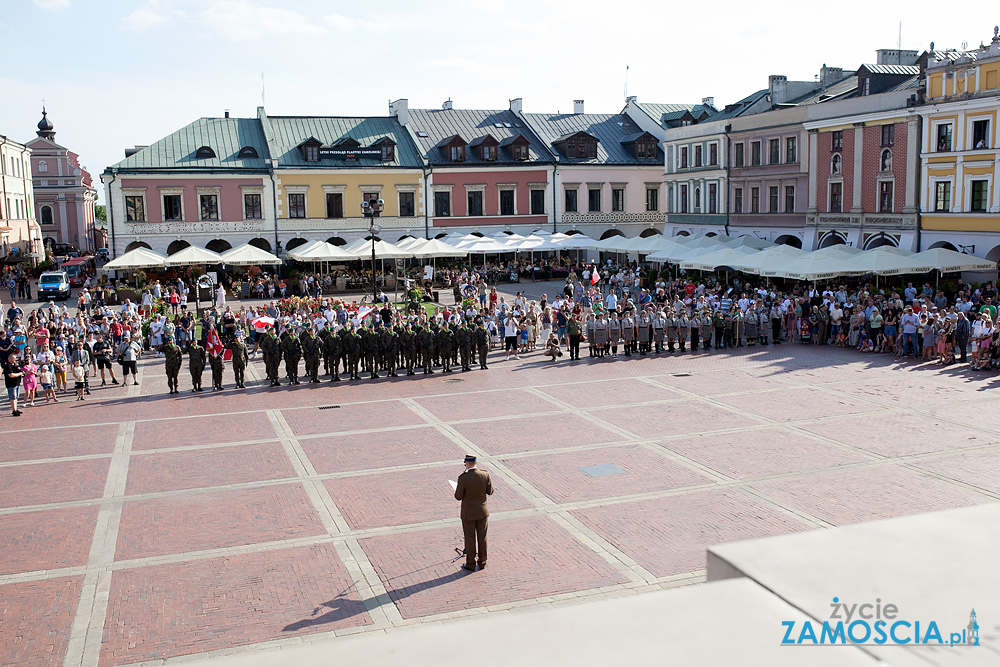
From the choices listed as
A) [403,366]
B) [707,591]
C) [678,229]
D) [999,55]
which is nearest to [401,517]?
[707,591]

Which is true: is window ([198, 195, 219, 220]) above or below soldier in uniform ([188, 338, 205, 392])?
above

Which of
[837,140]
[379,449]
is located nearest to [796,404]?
[379,449]

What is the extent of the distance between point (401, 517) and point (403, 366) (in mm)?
12762

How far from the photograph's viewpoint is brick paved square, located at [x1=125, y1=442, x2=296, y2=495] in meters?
14.2

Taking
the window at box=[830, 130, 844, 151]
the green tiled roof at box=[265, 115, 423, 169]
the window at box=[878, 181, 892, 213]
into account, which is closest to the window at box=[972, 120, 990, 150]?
the window at box=[878, 181, 892, 213]

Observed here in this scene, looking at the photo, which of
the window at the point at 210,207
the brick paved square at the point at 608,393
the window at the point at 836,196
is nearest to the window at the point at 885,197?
the window at the point at 836,196

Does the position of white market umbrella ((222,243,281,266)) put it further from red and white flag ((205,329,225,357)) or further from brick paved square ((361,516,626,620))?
brick paved square ((361,516,626,620))

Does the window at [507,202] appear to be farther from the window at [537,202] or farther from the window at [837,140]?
the window at [837,140]

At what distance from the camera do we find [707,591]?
324cm

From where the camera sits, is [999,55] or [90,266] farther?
[90,266]

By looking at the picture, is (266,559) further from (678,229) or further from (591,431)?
(678,229)

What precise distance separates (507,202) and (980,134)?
27761 mm

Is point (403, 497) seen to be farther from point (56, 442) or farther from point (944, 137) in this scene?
point (944, 137)

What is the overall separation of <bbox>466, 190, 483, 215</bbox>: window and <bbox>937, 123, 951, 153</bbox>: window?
26.7 meters
